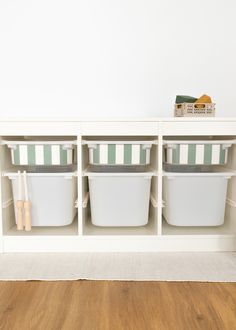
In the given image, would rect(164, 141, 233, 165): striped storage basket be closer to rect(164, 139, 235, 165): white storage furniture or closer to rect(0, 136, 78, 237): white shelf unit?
rect(164, 139, 235, 165): white storage furniture

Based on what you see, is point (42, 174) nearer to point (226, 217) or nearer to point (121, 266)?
point (121, 266)

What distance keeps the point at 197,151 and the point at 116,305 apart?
0.80 meters

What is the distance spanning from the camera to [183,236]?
156 centimetres

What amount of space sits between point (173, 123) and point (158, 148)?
13cm

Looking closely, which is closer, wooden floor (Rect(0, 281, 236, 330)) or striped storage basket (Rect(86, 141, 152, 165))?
wooden floor (Rect(0, 281, 236, 330))

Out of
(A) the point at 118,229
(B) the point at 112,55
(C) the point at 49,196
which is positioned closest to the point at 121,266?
(A) the point at 118,229

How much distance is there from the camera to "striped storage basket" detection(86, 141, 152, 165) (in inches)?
59.7

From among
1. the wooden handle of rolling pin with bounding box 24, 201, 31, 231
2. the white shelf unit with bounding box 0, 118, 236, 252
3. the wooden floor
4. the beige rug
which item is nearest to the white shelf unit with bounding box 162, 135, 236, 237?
the white shelf unit with bounding box 0, 118, 236, 252

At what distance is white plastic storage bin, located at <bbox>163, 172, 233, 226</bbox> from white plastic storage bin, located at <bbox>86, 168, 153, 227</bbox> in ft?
0.39

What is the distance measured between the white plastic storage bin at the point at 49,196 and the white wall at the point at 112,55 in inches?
22.3

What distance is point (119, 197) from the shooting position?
1.57 metres

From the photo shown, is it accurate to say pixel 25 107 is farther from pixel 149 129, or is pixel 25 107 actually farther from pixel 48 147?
pixel 149 129

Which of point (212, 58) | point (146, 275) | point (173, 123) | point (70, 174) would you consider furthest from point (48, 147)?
point (212, 58)

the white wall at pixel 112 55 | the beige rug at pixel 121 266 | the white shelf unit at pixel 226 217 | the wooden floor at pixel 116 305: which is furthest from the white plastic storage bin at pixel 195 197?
the white wall at pixel 112 55
